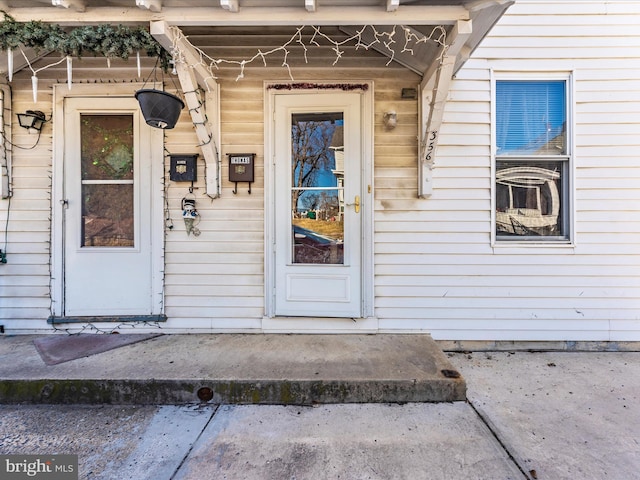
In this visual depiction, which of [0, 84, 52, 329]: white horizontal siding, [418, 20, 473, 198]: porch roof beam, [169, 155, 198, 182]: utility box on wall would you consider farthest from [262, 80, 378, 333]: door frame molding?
[0, 84, 52, 329]: white horizontal siding

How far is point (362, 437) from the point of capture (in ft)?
5.72

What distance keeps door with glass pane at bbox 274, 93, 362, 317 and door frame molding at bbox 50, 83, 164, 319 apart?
1013 millimetres

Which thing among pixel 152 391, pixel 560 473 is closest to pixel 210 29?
pixel 152 391

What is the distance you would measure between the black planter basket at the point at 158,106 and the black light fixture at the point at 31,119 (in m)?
A: 1.25

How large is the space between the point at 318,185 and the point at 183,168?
117cm

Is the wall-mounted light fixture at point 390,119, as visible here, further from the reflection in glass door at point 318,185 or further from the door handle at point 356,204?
the door handle at point 356,204

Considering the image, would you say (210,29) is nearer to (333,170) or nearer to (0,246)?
(333,170)

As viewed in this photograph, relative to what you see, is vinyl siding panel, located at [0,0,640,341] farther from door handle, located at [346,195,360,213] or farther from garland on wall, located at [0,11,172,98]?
garland on wall, located at [0,11,172,98]

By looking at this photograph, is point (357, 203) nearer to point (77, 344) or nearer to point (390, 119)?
point (390, 119)

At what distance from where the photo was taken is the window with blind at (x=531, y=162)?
2803 millimetres

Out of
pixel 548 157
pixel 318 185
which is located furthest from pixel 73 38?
pixel 548 157

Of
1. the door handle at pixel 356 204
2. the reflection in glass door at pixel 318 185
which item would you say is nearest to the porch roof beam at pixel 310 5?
the reflection in glass door at pixel 318 185

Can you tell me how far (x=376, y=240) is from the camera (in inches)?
110

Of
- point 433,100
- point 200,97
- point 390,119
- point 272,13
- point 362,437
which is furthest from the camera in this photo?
point 390,119
